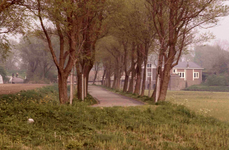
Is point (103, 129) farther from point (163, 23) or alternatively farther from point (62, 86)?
point (163, 23)

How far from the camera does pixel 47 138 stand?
10.3m

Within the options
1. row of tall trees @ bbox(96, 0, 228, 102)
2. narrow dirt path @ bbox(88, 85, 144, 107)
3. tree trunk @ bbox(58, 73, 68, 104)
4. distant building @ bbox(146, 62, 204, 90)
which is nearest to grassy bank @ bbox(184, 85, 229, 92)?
distant building @ bbox(146, 62, 204, 90)

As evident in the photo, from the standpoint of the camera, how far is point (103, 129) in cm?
1253

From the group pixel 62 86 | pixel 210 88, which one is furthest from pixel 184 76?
pixel 62 86

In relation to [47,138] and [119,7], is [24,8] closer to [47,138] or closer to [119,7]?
[47,138]

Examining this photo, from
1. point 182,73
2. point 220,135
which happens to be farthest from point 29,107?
point 182,73

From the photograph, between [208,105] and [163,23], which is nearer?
[163,23]

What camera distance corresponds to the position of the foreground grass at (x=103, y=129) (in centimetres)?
981

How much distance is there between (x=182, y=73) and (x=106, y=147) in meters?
87.5

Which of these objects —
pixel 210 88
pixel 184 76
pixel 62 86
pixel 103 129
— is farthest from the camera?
pixel 184 76

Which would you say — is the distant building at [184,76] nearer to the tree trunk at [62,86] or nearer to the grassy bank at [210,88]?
the grassy bank at [210,88]

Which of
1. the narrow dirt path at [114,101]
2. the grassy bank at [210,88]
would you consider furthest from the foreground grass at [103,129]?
the grassy bank at [210,88]

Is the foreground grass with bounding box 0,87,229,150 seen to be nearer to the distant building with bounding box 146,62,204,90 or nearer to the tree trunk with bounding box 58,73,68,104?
the tree trunk with bounding box 58,73,68,104

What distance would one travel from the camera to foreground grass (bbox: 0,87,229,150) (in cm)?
981
